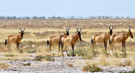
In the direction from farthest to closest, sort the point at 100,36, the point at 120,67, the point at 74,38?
the point at 100,36 < the point at 74,38 < the point at 120,67

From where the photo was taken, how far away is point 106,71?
16641mm

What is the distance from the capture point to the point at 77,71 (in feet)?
54.6

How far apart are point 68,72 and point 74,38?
9936 mm

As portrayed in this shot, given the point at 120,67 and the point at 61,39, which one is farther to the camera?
the point at 61,39

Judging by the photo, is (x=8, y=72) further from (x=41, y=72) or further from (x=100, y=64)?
(x=100, y=64)

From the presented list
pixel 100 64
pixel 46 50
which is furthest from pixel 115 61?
pixel 46 50

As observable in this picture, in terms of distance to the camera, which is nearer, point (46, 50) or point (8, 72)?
point (8, 72)

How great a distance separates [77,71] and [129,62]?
386cm

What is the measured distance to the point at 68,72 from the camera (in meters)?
16.2

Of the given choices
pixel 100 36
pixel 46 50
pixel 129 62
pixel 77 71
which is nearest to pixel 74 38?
pixel 100 36

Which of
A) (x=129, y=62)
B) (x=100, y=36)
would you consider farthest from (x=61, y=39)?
(x=129, y=62)

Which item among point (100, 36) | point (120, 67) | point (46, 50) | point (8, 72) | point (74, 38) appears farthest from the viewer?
point (46, 50)

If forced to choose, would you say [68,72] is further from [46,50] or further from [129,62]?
[46,50]

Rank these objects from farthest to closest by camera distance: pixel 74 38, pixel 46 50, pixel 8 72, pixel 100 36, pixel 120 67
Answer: pixel 46 50 → pixel 100 36 → pixel 74 38 → pixel 120 67 → pixel 8 72
